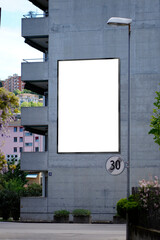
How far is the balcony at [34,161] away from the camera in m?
47.0

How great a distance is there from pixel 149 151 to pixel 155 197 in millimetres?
25670

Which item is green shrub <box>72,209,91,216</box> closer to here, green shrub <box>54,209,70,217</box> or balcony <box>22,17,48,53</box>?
green shrub <box>54,209,70,217</box>

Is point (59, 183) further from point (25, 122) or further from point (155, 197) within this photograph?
point (155, 197)

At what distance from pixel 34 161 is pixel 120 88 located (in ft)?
31.1

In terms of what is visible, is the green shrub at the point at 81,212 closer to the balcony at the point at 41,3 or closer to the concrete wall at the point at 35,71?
the concrete wall at the point at 35,71

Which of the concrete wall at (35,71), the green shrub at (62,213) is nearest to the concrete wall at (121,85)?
the concrete wall at (35,71)

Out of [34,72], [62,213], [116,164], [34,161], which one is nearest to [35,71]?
[34,72]

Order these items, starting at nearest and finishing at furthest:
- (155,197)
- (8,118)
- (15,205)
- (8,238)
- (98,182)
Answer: (8,118), (155,197), (8,238), (98,182), (15,205)

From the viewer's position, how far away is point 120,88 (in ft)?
152

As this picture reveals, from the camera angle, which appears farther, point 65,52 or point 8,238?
point 65,52

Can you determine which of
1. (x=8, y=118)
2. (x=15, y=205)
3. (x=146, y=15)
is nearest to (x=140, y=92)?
(x=146, y=15)

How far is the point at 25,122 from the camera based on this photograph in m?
47.8

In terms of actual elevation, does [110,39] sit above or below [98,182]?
above

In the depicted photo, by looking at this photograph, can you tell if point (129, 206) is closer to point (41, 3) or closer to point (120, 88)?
point (120, 88)
